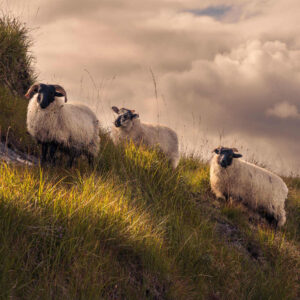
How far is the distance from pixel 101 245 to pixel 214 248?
5.84ft

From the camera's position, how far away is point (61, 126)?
6.26 m

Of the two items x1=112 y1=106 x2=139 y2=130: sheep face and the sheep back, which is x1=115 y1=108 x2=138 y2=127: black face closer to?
x1=112 y1=106 x2=139 y2=130: sheep face

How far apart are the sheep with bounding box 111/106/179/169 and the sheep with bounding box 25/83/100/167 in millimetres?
2030

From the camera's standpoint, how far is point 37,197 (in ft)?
12.3

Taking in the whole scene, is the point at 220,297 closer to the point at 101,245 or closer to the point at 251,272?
the point at 251,272

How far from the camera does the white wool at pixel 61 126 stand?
20.3ft

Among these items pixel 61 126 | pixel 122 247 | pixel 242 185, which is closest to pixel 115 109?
pixel 61 126

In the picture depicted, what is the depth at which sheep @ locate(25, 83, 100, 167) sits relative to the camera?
20.2 ft

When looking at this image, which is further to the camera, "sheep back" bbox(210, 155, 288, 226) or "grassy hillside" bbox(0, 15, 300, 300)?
"sheep back" bbox(210, 155, 288, 226)

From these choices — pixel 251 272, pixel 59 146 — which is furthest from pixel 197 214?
pixel 59 146

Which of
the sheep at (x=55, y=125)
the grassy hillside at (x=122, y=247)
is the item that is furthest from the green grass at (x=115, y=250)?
the sheep at (x=55, y=125)

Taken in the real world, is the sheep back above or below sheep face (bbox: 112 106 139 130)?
below

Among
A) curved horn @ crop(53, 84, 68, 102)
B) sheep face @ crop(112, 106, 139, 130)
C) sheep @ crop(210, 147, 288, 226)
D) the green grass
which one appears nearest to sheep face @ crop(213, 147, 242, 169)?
sheep @ crop(210, 147, 288, 226)

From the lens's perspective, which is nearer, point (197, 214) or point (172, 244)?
point (172, 244)
